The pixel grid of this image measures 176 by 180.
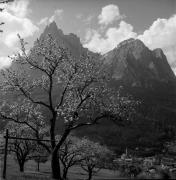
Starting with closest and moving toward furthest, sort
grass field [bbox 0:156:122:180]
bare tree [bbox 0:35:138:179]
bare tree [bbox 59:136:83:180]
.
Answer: grass field [bbox 0:156:122:180] → bare tree [bbox 0:35:138:179] → bare tree [bbox 59:136:83:180]

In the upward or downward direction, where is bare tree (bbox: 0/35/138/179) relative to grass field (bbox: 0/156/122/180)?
upward

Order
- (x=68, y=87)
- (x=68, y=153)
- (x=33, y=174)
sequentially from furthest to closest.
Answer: (x=68, y=153) < (x=33, y=174) < (x=68, y=87)

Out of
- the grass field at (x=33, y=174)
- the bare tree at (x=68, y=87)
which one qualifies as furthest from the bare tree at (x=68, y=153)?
the bare tree at (x=68, y=87)

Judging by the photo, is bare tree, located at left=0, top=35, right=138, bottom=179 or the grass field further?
bare tree, located at left=0, top=35, right=138, bottom=179

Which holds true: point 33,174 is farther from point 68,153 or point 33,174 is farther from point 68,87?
point 68,153

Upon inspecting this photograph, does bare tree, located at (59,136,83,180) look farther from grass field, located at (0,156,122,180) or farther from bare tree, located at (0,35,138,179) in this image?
bare tree, located at (0,35,138,179)

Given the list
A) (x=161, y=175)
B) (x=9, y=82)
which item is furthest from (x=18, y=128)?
(x=161, y=175)

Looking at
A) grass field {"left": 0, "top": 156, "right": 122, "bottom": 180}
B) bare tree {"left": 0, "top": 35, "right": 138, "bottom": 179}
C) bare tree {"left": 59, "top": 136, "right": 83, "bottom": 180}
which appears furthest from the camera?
bare tree {"left": 59, "top": 136, "right": 83, "bottom": 180}

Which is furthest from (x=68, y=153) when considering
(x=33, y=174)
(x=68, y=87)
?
(x=68, y=87)

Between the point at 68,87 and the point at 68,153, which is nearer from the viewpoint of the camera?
the point at 68,87

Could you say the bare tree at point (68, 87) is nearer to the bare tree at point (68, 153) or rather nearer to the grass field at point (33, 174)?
the grass field at point (33, 174)

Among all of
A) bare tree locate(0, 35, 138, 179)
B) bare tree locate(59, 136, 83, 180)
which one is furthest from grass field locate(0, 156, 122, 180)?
bare tree locate(59, 136, 83, 180)

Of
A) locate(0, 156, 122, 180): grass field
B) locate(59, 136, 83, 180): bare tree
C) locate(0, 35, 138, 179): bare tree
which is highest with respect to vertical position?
locate(0, 35, 138, 179): bare tree

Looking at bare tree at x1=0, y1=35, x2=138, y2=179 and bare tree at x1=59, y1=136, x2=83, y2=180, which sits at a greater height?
bare tree at x1=0, y1=35, x2=138, y2=179
